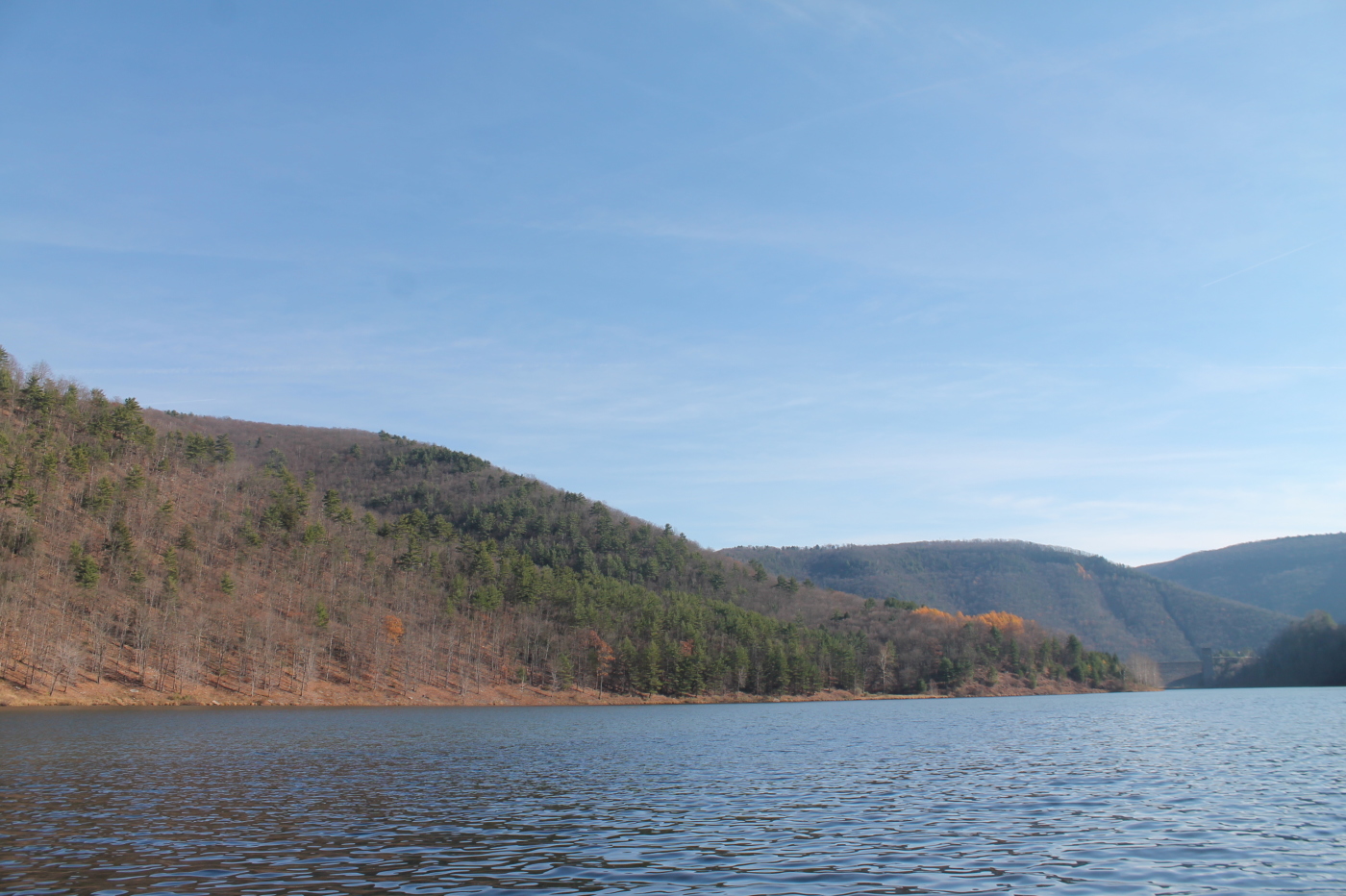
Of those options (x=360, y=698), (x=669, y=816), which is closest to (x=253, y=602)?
(x=360, y=698)

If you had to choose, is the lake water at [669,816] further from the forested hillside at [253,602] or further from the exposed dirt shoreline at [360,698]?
the forested hillside at [253,602]

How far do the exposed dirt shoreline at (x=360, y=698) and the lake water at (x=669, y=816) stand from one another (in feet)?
164

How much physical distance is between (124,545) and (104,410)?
4373cm

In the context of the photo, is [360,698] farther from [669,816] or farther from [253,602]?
[669,816]

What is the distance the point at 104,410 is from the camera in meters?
165

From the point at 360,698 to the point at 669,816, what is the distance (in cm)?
11942

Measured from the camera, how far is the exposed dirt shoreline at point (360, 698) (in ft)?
333

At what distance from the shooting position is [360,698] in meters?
135

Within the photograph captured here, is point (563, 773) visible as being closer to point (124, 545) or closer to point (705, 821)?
point (705, 821)

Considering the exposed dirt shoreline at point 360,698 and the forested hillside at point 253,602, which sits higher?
the forested hillside at point 253,602

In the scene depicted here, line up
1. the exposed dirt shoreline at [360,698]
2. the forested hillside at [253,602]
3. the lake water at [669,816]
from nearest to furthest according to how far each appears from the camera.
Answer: the lake water at [669,816]
the exposed dirt shoreline at [360,698]
the forested hillside at [253,602]

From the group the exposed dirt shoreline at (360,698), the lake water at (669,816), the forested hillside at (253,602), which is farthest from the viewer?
the forested hillside at (253,602)

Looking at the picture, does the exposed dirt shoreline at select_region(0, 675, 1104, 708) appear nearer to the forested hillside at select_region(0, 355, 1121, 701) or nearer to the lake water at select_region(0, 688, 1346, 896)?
the forested hillside at select_region(0, 355, 1121, 701)

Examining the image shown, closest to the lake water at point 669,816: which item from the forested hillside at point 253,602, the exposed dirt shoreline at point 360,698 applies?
the exposed dirt shoreline at point 360,698
